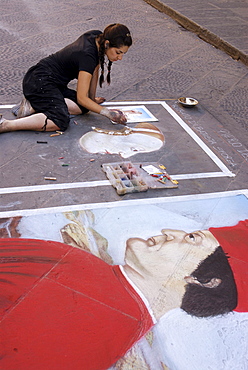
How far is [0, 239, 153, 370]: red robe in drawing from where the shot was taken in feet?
5.91

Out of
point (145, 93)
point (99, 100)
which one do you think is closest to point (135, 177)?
point (99, 100)

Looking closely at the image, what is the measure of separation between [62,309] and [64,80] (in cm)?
248

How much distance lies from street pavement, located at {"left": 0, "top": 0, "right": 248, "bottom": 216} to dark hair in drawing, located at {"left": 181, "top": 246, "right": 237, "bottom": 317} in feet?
2.57

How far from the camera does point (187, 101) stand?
465 centimetres

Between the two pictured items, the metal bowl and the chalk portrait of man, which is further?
the metal bowl

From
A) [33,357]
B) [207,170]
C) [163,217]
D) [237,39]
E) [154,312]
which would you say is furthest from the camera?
[237,39]

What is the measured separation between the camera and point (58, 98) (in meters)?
3.69

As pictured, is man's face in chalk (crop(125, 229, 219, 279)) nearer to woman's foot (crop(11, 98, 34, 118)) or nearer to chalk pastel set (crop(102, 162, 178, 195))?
chalk pastel set (crop(102, 162, 178, 195))

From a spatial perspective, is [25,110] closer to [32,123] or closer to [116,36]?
[32,123]

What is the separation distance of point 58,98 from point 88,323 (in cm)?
235

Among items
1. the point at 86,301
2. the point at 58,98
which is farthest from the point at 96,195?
the point at 58,98

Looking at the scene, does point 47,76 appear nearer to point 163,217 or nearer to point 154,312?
point 163,217

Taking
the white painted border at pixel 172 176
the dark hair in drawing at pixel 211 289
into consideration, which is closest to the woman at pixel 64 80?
the white painted border at pixel 172 176

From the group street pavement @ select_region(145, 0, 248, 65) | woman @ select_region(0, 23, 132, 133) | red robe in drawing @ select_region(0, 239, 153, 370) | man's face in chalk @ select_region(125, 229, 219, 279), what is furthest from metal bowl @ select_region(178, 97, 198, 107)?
red robe in drawing @ select_region(0, 239, 153, 370)
